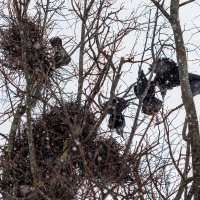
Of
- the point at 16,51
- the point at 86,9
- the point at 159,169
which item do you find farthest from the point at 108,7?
the point at 159,169

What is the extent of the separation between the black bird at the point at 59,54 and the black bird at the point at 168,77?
45.1 inches

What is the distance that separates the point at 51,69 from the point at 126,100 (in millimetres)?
997

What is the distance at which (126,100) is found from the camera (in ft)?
23.9

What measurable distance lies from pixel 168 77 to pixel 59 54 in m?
1.40

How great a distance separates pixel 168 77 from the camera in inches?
295

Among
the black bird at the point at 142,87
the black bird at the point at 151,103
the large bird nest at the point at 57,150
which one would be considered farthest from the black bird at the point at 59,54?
the black bird at the point at 151,103

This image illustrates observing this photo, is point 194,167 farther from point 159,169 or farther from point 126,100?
point 126,100

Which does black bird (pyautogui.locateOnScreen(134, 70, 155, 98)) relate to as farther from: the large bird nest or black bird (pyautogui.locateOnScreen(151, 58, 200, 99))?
the large bird nest

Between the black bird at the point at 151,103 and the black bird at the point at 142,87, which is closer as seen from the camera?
the black bird at the point at 151,103

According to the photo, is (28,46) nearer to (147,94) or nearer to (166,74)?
(147,94)

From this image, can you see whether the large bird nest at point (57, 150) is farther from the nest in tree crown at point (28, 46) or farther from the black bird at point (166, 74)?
the black bird at point (166, 74)

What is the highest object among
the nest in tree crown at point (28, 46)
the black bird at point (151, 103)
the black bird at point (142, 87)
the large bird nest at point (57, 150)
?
the nest in tree crown at point (28, 46)

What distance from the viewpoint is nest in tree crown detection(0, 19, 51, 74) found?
6.99 meters

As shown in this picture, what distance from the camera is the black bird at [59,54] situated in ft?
24.0
